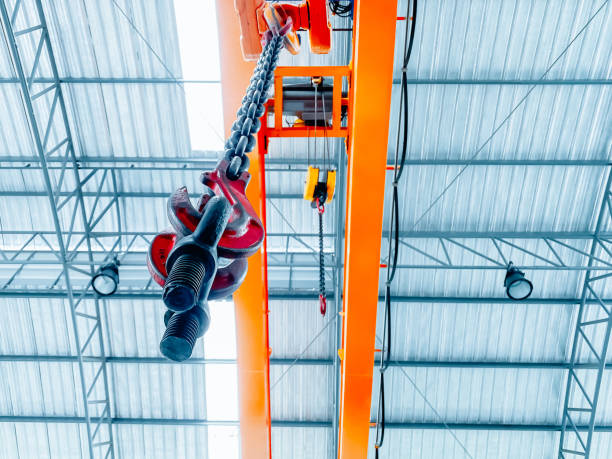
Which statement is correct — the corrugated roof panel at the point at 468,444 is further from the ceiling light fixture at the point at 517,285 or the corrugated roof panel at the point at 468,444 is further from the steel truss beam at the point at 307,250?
the ceiling light fixture at the point at 517,285

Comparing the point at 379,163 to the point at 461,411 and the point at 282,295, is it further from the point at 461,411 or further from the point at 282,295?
the point at 461,411

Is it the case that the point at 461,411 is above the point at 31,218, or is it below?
below

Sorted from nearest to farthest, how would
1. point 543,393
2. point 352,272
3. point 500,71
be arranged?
1. point 352,272
2. point 500,71
3. point 543,393

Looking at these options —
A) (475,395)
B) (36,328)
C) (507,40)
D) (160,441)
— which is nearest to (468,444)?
(475,395)

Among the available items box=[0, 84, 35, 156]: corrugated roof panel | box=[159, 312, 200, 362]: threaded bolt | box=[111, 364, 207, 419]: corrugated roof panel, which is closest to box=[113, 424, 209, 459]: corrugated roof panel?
box=[111, 364, 207, 419]: corrugated roof panel

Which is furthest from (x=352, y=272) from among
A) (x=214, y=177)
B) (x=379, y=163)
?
(x=214, y=177)

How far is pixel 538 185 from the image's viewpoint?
10508 mm

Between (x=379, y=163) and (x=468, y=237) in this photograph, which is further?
(x=468, y=237)

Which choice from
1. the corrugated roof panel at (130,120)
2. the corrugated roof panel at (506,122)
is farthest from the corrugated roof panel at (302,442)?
the corrugated roof panel at (130,120)

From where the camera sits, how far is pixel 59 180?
966cm

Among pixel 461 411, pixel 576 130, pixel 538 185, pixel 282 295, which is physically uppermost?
pixel 576 130

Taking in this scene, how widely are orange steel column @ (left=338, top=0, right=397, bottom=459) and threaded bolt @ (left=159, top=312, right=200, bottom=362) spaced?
119 inches

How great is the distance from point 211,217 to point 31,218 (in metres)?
11.3

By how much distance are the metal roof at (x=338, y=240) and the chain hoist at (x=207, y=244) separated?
7.27 m
